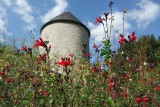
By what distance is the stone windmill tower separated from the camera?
71.1ft

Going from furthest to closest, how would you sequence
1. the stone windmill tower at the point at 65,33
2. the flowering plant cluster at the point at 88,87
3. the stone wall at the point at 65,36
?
the stone windmill tower at the point at 65,33 → the stone wall at the point at 65,36 → the flowering plant cluster at the point at 88,87

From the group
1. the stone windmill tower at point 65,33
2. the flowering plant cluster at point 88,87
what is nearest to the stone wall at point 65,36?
the stone windmill tower at point 65,33

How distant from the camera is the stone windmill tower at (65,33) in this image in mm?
21672

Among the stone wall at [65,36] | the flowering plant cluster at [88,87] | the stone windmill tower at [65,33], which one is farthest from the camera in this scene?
the stone windmill tower at [65,33]

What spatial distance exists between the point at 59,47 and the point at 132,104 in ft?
57.7

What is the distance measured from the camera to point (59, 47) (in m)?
21.4

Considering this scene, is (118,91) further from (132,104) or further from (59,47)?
(59,47)

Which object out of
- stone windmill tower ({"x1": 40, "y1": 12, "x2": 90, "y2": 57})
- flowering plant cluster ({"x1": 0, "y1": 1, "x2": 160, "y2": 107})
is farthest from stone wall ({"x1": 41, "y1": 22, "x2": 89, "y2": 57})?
flowering plant cluster ({"x1": 0, "y1": 1, "x2": 160, "y2": 107})

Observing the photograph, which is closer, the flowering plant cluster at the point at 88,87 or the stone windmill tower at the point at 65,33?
the flowering plant cluster at the point at 88,87

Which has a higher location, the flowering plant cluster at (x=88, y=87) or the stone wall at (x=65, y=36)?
the stone wall at (x=65, y=36)

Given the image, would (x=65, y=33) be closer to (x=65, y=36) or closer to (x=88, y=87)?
(x=65, y=36)

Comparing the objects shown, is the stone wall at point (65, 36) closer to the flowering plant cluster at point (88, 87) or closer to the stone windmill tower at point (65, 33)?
the stone windmill tower at point (65, 33)

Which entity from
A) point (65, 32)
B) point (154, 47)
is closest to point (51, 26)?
point (65, 32)

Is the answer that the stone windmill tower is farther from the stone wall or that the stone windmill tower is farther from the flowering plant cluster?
the flowering plant cluster
